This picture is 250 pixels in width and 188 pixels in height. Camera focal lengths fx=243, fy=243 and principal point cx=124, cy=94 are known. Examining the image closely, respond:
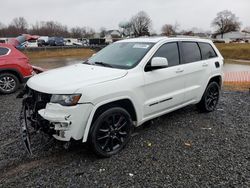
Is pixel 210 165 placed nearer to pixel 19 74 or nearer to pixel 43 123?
pixel 43 123

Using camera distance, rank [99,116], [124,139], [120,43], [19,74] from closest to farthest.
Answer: [99,116] < [124,139] < [120,43] < [19,74]

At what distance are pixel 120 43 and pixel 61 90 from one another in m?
2.10

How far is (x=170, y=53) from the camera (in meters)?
4.52

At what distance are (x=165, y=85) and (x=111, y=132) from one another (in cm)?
132

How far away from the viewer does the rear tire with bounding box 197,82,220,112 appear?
543 centimetres

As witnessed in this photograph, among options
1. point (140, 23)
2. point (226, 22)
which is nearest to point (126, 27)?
point (140, 23)

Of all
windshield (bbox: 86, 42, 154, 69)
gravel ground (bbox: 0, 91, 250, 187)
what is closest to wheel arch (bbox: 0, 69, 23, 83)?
gravel ground (bbox: 0, 91, 250, 187)

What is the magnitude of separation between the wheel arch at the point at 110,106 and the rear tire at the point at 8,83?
5.49 meters

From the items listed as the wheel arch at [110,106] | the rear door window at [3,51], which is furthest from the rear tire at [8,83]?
the wheel arch at [110,106]

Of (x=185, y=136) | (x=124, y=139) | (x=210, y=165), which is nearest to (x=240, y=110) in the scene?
(x=185, y=136)

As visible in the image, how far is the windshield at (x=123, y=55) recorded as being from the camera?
13.2 ft

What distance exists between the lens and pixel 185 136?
14.4 feet

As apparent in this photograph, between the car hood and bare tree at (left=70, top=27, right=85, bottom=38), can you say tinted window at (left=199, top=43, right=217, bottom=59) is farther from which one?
bare tree at (left=70, top=27, right=85, bottom=38)

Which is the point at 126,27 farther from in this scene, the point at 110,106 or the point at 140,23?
the point at 110,106
